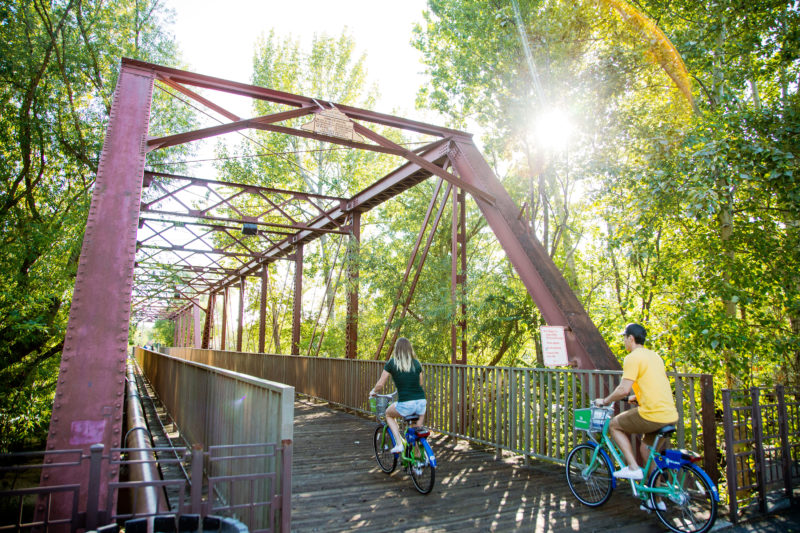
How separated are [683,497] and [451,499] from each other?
2082 millimetres

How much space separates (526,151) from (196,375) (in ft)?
27.7

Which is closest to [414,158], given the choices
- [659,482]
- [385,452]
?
[385,452]

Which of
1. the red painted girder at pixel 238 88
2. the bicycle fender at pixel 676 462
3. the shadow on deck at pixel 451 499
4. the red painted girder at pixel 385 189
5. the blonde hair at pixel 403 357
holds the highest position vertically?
the red painted girder at pixel 238 88

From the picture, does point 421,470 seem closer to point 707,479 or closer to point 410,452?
point 410,452

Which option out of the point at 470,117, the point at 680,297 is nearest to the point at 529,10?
the point at 470,117

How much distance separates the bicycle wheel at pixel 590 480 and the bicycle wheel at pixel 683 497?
1.57 feet

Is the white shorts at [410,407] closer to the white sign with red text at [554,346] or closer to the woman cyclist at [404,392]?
the woman cyclist at [404,392]


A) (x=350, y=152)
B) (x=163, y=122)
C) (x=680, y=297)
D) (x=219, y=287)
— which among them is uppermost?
(x=350, y=152)

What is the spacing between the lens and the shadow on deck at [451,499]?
4.28 meters

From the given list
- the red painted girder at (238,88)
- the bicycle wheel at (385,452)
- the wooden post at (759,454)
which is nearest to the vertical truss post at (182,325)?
the red painted girder at (238,88)

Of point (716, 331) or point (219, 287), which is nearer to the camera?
point (716, 331)

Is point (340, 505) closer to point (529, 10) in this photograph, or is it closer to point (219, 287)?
point (529, 10)

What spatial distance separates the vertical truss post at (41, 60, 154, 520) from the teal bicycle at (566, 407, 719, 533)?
4420 mm

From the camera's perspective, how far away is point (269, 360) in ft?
53.3
